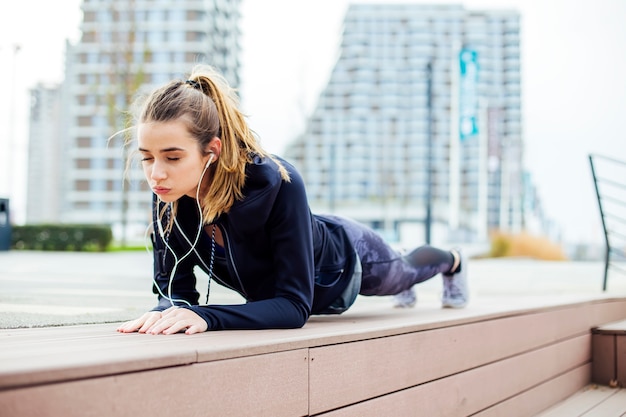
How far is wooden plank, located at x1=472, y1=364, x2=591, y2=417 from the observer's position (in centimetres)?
224

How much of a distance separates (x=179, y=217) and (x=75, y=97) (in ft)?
199

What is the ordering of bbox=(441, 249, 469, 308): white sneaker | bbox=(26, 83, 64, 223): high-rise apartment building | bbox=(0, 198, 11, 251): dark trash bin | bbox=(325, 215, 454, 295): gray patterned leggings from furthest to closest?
bbox=(26, 83, 64, 223): high-rise apartment building < bbox=(0, 198, 11, 251): dark trash bin < bbox=(441, 249, 469, 308): white sneaker < bbox=(325, 215, 454, 295): gray patterned leggings

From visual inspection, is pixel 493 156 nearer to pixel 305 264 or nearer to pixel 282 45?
pixel 282 45

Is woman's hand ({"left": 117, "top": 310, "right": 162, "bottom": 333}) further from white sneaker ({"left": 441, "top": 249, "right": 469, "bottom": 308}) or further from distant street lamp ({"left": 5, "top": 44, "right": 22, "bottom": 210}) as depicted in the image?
distant street lamp ({"left": 5, "top": 44, "right": 22, "bottom": 210})

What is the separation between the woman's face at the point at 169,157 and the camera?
148cm

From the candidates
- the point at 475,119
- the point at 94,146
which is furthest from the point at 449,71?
the point at 475,119

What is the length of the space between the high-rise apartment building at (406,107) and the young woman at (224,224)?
6080 cm

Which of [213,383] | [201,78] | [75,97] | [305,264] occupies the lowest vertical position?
[213,383]

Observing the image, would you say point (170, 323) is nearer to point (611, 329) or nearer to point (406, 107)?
point (611, 329)

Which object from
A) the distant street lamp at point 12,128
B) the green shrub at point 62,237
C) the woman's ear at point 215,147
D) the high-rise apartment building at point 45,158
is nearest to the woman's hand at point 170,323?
the woman's ear at point 215,147

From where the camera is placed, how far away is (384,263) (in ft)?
7.27

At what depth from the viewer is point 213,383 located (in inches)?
43.3

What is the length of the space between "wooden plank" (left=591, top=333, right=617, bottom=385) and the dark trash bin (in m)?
14.0

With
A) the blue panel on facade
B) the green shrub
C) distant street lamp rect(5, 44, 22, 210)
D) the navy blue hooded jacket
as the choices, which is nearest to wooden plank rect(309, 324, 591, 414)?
the navy blue hooded jacket
